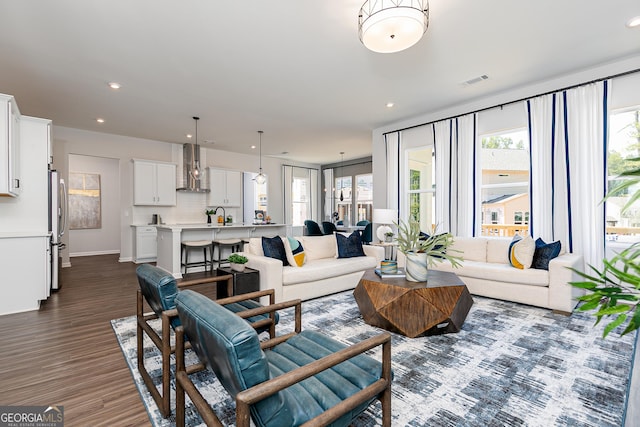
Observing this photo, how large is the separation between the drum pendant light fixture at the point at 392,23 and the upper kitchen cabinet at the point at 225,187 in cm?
635

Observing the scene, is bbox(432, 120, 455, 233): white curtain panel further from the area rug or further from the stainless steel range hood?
the stainless steel range hood

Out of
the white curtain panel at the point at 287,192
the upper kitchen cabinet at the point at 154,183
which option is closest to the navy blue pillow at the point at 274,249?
the upper kitchen cabinet at the point at 154,183

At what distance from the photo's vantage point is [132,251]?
284 inches

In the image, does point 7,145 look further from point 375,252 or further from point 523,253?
point 523,253

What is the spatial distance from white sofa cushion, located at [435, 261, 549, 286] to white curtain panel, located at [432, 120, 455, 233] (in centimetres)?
118

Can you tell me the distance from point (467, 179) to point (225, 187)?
19.2 ft

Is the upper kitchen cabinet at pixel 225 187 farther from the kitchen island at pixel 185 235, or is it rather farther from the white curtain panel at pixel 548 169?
the white curtain panel at pixel 548 169

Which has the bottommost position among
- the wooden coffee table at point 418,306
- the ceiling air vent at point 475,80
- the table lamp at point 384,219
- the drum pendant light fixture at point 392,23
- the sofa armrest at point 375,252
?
the wooden coffee table at point 418,306

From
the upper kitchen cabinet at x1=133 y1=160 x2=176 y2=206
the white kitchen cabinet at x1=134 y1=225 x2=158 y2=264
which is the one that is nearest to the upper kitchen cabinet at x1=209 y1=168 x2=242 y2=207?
the upper kitchen cabinet at x1=133 y1=160 x2=176 y2=206

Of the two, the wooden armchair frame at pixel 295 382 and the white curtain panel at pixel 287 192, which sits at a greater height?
the white curtain panel at pixel 287 192

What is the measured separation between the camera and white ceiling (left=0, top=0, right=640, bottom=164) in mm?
2787

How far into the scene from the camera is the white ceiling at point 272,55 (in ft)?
9.14

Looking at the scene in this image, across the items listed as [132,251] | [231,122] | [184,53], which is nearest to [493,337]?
[184,53]

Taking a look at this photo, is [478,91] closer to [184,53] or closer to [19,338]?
[184,53]
